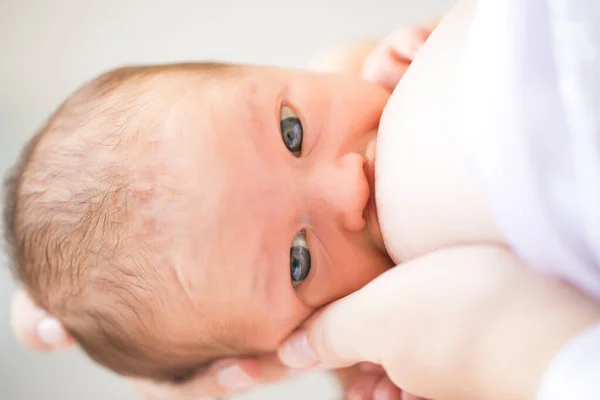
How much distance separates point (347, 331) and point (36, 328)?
50cm

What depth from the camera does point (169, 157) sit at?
1.93 feet

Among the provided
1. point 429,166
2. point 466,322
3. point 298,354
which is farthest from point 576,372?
point 298,354

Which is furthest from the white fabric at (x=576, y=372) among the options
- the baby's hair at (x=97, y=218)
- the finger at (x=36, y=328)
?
the finger at (x=36, y=328)

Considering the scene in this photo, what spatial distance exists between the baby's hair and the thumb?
12 centimetres

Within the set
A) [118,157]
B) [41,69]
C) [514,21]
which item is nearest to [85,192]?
[118,157]

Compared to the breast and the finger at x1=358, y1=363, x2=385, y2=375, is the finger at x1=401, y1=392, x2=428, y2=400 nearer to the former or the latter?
the finger at x1=358, y1=363, x2=385, y2=375

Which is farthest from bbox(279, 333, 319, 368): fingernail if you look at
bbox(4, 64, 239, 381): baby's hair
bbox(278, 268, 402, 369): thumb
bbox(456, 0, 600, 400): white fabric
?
bbox(456, 0, 600, 400): white fabric

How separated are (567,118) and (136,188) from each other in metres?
0.36

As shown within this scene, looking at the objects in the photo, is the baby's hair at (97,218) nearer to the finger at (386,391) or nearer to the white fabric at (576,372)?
the finger at (386,391)

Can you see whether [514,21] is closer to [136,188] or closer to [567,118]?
[567,118]

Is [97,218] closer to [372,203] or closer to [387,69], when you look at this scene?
[372,203]

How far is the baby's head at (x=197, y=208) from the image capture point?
589mm

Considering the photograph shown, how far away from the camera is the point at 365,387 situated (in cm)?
78

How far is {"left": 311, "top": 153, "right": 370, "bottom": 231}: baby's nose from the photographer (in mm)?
607
